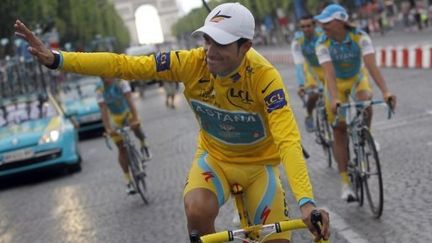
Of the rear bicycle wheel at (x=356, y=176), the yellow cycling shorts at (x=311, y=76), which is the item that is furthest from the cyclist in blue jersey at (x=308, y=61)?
the rear bicycle wheel at (x=356, y=176)

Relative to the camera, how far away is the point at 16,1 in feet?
105

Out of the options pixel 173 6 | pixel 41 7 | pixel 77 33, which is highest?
pixel 41 7

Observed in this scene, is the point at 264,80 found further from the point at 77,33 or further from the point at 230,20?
the point at 77,33

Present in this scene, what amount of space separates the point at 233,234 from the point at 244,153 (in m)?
1.11

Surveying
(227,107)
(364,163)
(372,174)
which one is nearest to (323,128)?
(364,163)

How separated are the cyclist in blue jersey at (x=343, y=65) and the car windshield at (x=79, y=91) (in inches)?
663

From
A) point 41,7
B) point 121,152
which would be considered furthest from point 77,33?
point 121,152

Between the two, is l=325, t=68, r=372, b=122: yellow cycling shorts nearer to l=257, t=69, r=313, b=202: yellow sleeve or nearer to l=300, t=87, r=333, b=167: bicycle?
l=300, t=87, r=333, b=167: bicycle

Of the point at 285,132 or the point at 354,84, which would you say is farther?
the point at 354,84

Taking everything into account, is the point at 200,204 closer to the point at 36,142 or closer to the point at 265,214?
the point at 265,214

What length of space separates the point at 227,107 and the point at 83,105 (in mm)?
19114

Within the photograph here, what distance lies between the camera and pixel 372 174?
7.25 m

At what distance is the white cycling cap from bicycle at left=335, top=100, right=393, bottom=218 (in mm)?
3166

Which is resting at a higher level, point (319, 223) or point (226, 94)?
point (226, 94)
